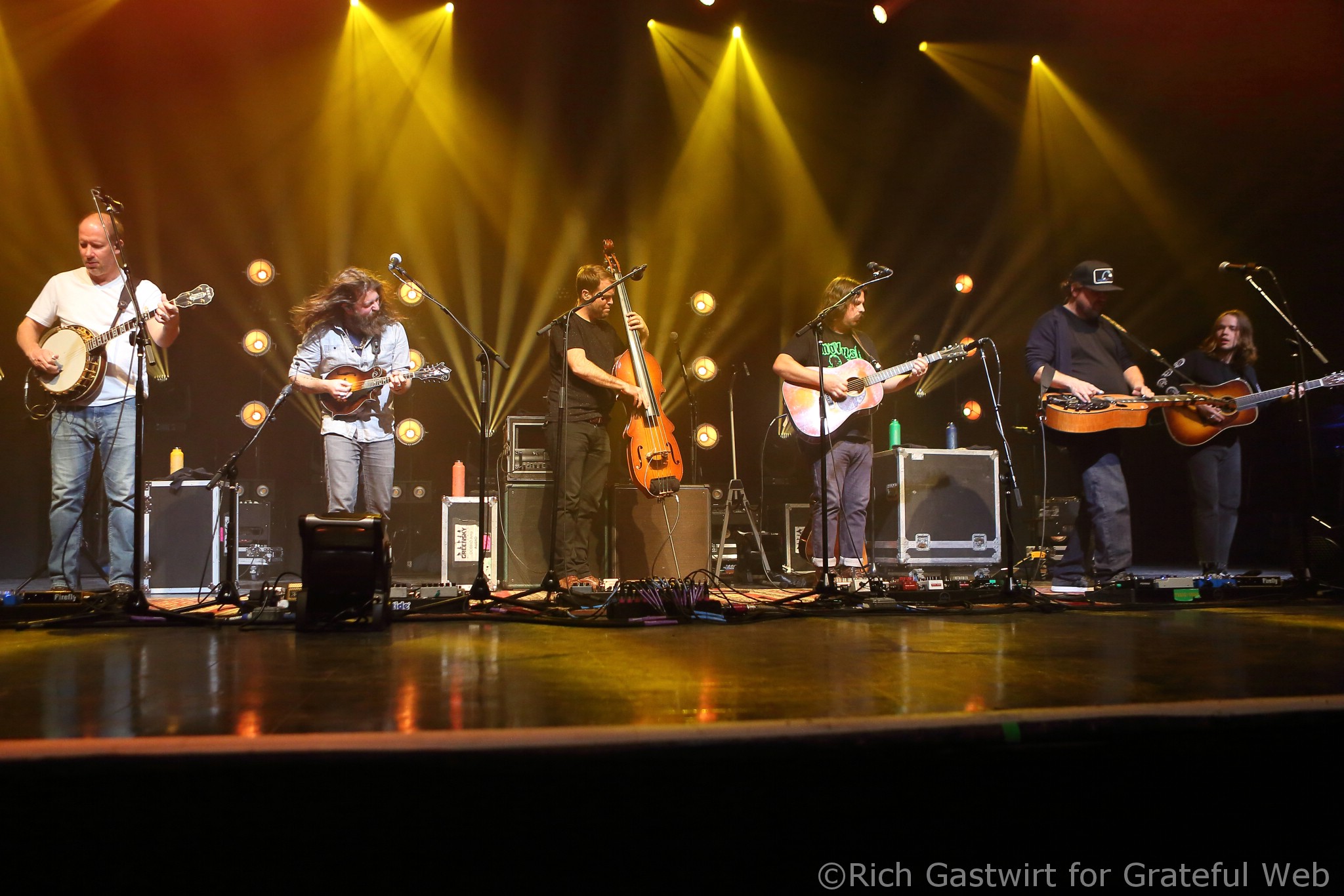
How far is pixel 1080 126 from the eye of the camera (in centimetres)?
820

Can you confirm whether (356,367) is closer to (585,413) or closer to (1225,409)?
(585,413)

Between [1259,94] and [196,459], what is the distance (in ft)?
33.3

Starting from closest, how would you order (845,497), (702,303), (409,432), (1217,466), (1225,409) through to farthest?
(1225,409), (1217,466), (845,497), (409,432), (702,303)

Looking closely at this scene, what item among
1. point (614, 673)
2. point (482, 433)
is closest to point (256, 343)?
point (482, 433)

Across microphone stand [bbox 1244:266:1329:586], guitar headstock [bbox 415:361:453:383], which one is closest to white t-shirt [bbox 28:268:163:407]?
guitar headstock [bbox 415:361:453:383]

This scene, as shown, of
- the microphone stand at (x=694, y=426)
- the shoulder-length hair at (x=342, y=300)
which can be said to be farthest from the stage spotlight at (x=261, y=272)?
the microphone stand at (x=694, y=426)

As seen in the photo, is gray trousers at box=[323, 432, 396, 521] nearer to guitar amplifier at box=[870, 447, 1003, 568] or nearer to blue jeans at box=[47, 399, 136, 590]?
blue jeans at box=[47, 399, 136, 590]

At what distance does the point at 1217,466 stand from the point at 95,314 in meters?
7.12

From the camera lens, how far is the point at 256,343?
7969 mm

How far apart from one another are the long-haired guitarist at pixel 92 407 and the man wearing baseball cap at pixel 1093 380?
539 centimetres

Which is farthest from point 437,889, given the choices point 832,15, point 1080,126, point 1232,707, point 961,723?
point 1080,126

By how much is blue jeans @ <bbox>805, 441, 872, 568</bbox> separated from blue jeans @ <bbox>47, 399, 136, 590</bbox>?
4164 millimetres

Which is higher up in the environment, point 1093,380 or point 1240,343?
point 1240,343

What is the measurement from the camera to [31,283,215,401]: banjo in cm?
481
